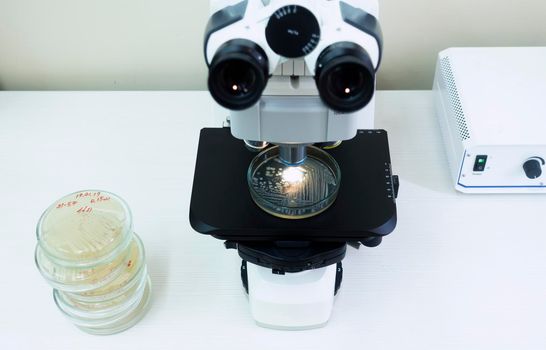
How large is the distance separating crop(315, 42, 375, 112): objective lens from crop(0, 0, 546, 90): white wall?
0.89 metres

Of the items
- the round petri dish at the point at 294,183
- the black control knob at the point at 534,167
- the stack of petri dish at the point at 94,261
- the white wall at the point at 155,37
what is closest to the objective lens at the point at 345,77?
the round petri dish at the point at 294,183

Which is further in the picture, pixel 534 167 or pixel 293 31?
pixel 534 167

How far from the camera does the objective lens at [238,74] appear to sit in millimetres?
853

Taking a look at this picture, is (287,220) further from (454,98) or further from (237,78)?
(454,98)

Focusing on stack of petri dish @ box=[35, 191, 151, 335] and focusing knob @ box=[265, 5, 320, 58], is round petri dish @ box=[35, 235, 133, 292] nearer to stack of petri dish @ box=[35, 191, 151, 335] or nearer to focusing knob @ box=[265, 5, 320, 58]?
stack of petri dish @ box=[35, 191, 151, 335]

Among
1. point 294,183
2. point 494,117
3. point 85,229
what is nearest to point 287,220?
point 294,183

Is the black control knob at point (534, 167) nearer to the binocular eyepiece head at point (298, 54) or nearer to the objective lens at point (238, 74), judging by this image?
the binocular eyepiece head at point (298, 54)

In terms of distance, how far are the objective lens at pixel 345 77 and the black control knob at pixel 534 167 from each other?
0.70 m

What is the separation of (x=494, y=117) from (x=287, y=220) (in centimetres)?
63

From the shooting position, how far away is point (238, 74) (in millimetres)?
Result: 886

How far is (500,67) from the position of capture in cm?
157

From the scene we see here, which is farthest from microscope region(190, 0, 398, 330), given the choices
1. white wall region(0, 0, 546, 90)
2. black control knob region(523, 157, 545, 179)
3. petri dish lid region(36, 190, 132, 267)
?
white wall region(0, 0, 546, 90)

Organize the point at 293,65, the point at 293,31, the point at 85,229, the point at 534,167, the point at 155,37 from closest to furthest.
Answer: the point at 293,31, the point at 293,65, the point at 85,229, the point at 534,167, the point at 155,37

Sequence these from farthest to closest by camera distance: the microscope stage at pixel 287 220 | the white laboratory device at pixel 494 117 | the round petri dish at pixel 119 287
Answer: the white laboratory device at pixel 494 117
the round petri dish at pixel 119 287
the microscope stage at pixel 287 220
